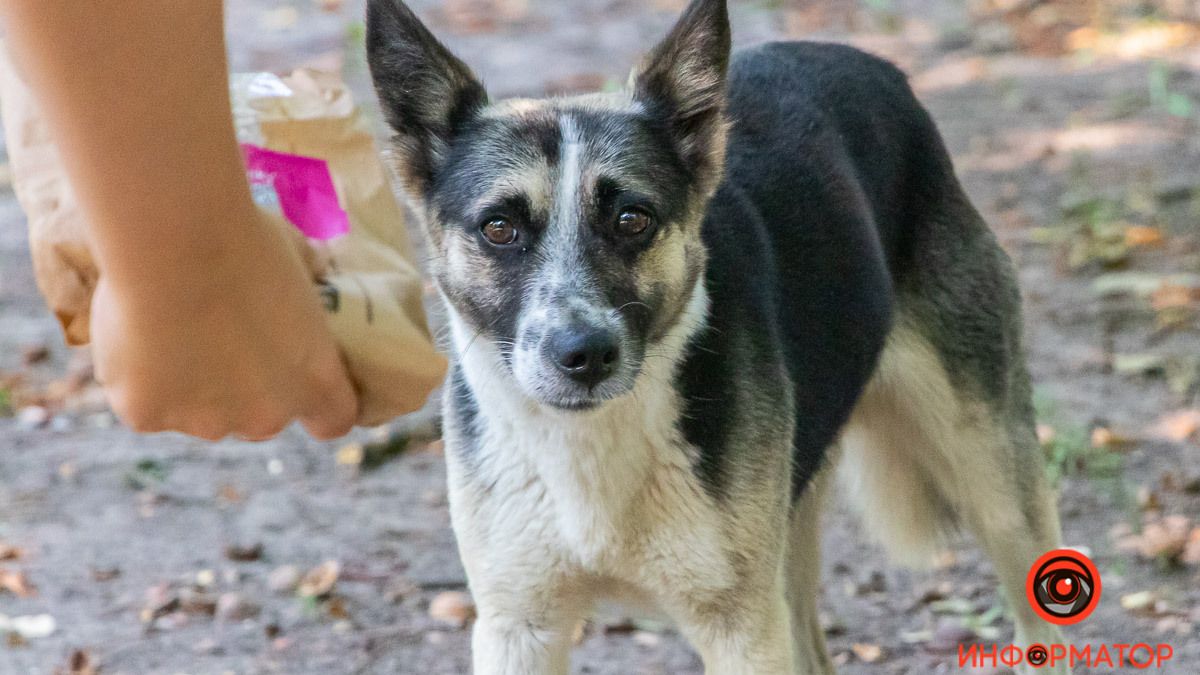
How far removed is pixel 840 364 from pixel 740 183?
0.54 m

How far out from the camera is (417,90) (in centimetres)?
316

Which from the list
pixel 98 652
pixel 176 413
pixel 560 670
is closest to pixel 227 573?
pixel 98 652

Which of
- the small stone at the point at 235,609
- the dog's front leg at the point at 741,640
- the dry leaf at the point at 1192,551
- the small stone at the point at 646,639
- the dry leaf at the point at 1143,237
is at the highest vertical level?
the dog's front leg at the point at 741,640

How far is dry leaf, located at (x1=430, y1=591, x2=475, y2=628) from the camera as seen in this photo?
15.2 ft

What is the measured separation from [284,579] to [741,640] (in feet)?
7.45

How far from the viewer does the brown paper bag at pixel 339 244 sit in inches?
107

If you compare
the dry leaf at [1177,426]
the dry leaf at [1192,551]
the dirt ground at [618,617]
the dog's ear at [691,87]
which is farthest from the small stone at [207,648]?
the dry leaf at [1177,426]

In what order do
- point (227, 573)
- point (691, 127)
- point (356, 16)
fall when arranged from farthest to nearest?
1. point (356, 16)
2. point (227, 573)
3. point (691, 127)

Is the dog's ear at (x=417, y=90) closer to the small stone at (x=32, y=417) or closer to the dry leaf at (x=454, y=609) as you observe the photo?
the dry leaf at (x=454, y=609)

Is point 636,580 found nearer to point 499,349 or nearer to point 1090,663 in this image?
point 499,349

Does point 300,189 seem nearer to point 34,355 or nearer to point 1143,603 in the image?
point 1143,603

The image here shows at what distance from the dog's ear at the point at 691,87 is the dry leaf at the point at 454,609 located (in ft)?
6.68

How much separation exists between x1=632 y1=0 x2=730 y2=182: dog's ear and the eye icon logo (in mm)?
1698

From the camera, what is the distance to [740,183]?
3.66m
